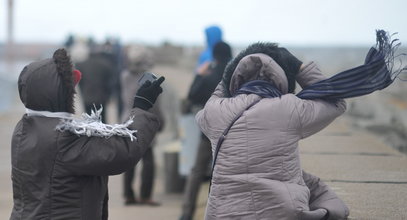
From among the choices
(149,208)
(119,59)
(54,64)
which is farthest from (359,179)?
(119,59)

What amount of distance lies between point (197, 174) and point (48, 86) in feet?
10.7

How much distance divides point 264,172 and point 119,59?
11583mm

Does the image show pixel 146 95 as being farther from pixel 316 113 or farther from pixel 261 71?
pixel 316 113

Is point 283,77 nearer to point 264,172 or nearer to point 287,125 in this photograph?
point 287,125

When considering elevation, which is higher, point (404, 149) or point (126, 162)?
point (126, 162)

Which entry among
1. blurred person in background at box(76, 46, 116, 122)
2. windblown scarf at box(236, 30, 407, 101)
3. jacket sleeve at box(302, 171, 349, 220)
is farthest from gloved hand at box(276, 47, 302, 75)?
blurred person in background at box(76, 46, 116, 122)

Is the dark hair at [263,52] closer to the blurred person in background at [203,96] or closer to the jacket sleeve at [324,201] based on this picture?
the jacket sleeve at [324,201]

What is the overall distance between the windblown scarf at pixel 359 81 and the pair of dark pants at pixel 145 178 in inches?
171

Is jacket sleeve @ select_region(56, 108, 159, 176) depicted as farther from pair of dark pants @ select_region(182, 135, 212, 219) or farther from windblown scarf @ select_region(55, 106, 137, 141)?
pair of dark pants @ select_region(182, 135, 212, 219)

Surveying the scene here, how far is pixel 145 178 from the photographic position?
7980mm

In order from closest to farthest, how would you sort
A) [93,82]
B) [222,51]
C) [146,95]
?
[146,95] < [222,51] < [93,82]

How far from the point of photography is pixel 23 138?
3562 millimetres

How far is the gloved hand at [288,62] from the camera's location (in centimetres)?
374

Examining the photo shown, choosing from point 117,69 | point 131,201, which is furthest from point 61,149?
point 117,69
